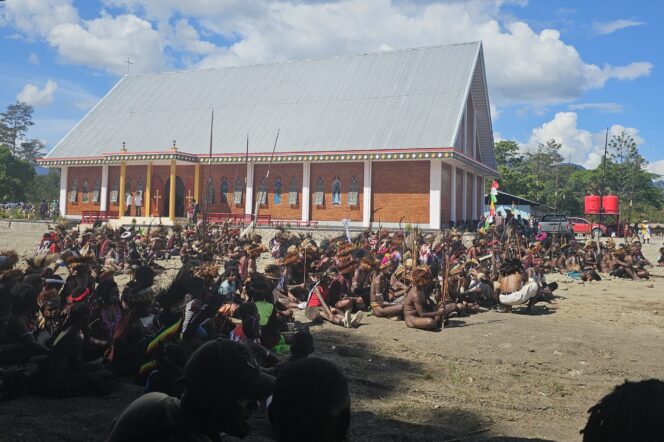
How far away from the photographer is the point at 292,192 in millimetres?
28359

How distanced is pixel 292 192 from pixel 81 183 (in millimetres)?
14172

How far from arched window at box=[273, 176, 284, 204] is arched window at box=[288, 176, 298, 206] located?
48 centimetres

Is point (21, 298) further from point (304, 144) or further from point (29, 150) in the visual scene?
point (29, 150)

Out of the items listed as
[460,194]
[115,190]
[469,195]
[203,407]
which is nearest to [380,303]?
[203,407]

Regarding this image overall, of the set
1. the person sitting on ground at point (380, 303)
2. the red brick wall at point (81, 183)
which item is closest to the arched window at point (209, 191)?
the person sitting on ground at point (380, 303)

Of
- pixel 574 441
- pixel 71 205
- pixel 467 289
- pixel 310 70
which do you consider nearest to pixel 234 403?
pixel 574 441

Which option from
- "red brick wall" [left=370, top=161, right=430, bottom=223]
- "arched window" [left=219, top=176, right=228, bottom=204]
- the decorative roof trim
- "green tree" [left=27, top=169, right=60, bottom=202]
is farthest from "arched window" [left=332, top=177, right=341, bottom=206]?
"green tree" [left=27, top=169, right=60, bottom=202]

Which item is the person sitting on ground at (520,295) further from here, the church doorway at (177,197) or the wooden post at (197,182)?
the church doorway at (177,197)

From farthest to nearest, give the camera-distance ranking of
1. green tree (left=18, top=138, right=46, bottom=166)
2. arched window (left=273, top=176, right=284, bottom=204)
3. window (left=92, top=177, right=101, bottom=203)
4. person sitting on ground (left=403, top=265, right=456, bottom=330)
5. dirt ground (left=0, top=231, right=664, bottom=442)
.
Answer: green tree (left=18, top=138, right=46, bottom=166) → window (left=92, top=177, right=101, bottom=203) → arched window (left=273, top=176, right=284, bottom=204) → person sitting on ground (left=403, top=265, right=456, bottom=330) → dirt ground (left=0, top=231, right=664, bottom=442)

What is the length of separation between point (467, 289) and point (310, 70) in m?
23.9

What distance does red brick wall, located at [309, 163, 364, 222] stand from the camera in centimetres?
2698

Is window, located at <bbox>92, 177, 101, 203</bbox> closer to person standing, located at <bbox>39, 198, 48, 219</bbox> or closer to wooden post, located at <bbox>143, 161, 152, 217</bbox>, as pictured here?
person standing, located at <bbox>39, 198, 48, 219</bbox>

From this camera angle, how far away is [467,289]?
1134cm

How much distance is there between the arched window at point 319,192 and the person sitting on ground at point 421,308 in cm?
1858
